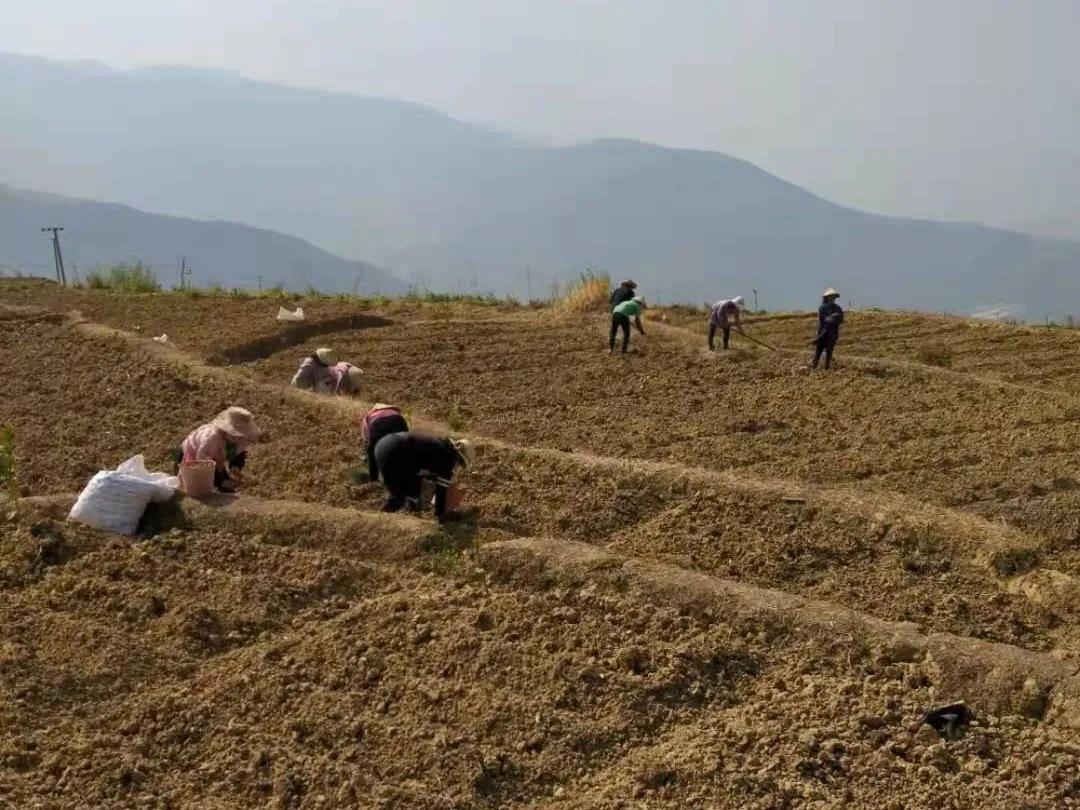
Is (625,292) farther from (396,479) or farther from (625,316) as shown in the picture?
(396,479)

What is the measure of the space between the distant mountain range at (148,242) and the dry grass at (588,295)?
3975 inches

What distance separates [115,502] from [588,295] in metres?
11.5

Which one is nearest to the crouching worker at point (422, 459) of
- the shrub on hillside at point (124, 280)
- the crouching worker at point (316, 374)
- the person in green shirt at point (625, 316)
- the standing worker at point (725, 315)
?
the crouching worker at point (316, 374)

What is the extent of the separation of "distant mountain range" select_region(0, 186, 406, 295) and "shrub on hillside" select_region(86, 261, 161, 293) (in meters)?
97.6

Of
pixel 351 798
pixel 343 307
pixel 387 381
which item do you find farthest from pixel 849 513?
pixel 343 307

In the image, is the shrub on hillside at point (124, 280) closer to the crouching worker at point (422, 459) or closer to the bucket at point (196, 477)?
the bucket at point (196, 477)

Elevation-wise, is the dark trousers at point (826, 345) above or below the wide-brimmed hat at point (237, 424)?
above

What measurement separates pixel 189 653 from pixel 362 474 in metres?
1.99

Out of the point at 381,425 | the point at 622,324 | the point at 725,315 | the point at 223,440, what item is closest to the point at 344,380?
the point at 223,440

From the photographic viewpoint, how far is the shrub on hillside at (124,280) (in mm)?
18812

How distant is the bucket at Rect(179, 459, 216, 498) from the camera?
6.58 meters

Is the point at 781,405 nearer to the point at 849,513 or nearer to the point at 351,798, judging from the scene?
the point at 849,513

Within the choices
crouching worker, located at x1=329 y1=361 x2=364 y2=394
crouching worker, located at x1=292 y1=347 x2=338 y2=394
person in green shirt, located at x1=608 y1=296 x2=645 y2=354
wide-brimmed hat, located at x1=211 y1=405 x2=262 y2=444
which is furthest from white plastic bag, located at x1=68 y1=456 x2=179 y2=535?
person in green shirt, located at x1=608 y1=296 x2=645 y2=354

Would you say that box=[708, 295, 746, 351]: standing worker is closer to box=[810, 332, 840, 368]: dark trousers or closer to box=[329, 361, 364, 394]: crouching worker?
box=[810, 332, 840, 368]: dark trousers
